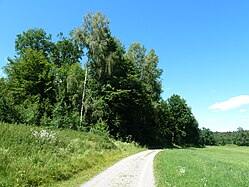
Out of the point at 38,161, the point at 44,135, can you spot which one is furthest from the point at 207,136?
the point at 38,161

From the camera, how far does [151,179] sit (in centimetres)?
1294

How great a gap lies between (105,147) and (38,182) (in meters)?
18.0

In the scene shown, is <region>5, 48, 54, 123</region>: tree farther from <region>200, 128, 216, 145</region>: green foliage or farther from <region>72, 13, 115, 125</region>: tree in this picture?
<region>200, 128, 216, 145</region>: green foliage

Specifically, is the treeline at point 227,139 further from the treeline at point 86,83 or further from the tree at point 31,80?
the tree at point 31,80

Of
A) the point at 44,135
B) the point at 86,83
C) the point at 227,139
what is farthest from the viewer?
the point at 227,139

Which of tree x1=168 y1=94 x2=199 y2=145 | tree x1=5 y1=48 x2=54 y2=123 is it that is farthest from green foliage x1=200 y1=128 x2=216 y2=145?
tree x1=5 y1=48 x2=54 y2=123

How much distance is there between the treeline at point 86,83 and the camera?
40750 millimetres

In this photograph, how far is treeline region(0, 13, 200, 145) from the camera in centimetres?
4075

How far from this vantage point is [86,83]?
45.6 metres

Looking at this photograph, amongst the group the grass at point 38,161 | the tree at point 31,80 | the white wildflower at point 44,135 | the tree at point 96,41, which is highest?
the tree at point 96,41

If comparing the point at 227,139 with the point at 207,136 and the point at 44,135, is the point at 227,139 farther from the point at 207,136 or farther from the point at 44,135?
the point at 44,135

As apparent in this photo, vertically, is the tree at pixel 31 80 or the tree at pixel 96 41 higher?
the tree at pixel 96 41

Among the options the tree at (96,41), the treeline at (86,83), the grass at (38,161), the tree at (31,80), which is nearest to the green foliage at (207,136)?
the treeline at (86,83)

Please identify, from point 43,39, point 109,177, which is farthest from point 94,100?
point 109,177
